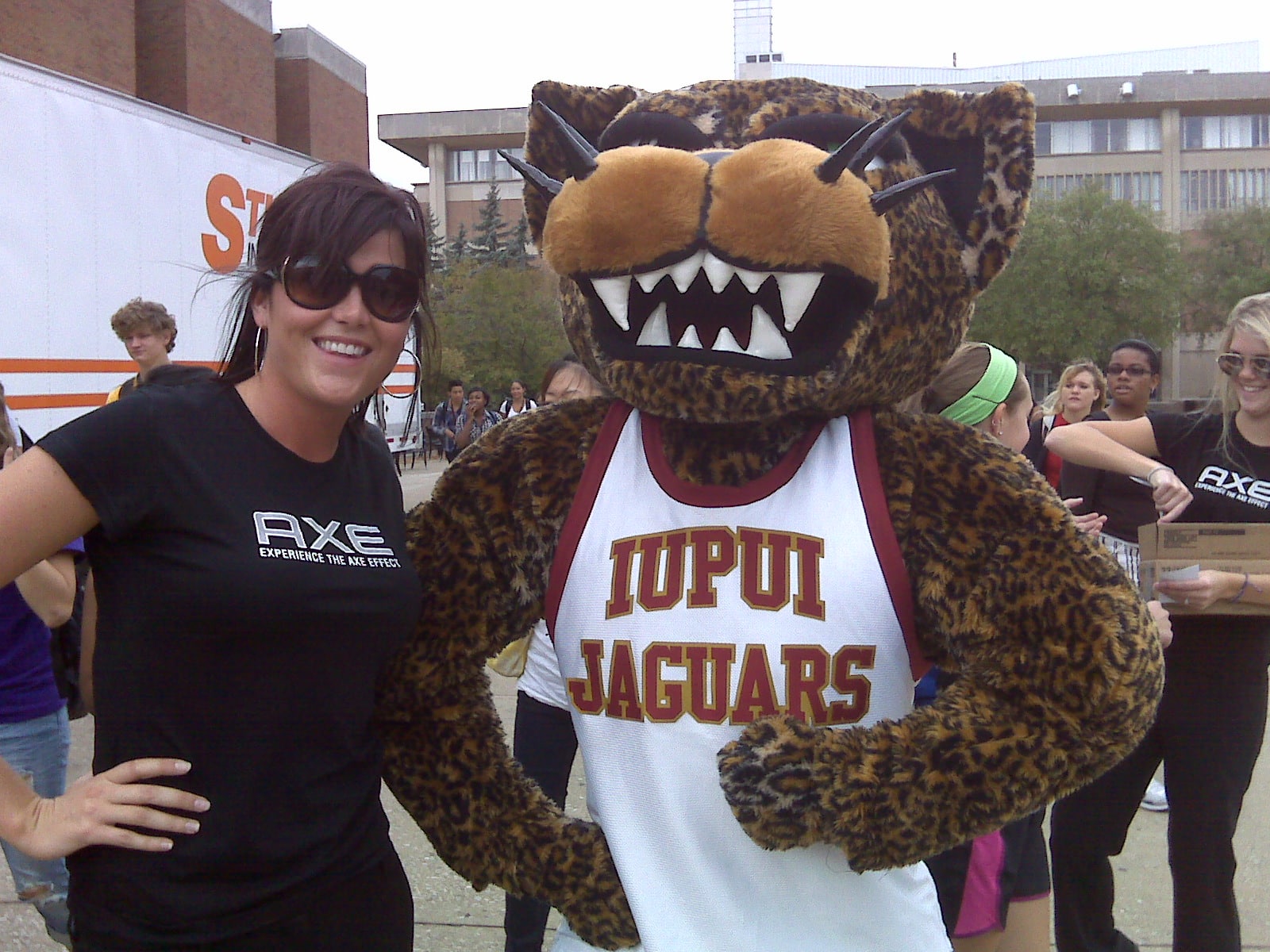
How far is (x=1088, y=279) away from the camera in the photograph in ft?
129

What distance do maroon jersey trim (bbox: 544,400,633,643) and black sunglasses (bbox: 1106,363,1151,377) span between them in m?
3.91

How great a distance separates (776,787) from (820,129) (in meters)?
1.09

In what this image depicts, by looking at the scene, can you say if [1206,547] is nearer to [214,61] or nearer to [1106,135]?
[214,61]

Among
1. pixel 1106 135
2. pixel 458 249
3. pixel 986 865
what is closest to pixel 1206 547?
pixel 986 865

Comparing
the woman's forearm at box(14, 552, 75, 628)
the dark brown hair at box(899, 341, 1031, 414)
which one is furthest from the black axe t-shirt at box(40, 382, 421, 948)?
the dark brown hair at box(899, 341, 1031, 414)

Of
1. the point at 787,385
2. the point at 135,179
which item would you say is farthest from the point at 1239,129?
the point at 787,385

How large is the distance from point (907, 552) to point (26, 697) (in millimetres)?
2470

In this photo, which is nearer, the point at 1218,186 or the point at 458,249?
the point at 458,249

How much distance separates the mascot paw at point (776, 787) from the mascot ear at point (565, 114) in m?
1.12

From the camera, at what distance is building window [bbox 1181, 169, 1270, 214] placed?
54219 millimetres

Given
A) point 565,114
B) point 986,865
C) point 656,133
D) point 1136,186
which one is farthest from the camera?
point 1136,186

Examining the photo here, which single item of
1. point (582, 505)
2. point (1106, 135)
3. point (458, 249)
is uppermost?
point (1106, 135)

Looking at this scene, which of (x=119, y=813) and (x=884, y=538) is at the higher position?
(x=884, y=538)

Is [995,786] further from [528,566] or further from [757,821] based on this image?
[528,566]
